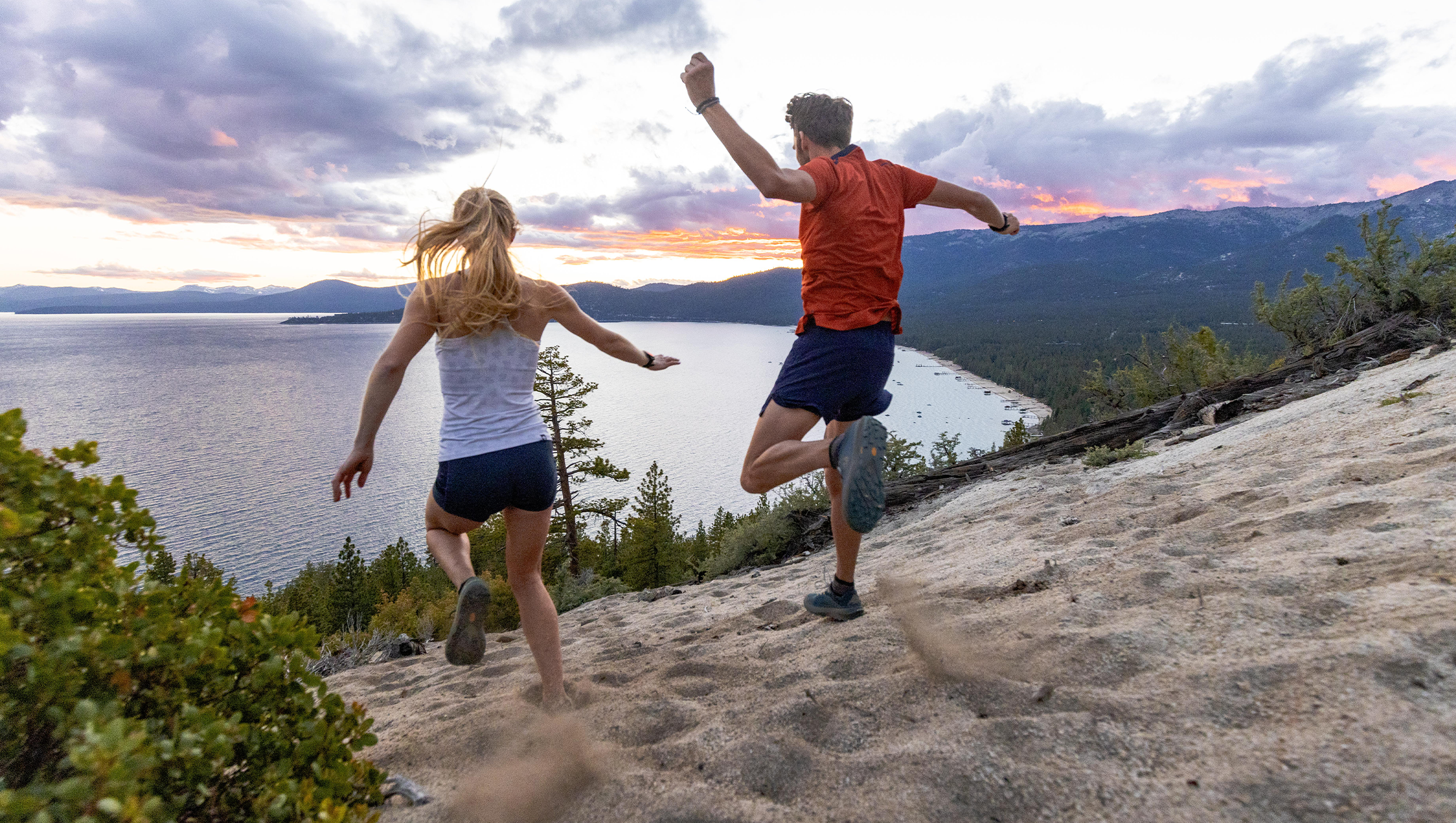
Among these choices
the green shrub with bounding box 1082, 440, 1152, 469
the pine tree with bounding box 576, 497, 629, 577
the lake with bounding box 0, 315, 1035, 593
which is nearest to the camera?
the green shrub with bounding box 1082, 440, 1152, 469

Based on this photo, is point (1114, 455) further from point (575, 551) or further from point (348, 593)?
point (348, 593)

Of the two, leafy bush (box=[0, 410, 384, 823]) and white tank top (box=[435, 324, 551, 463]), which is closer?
leafy bush (box=[0, 410, 384, 823])

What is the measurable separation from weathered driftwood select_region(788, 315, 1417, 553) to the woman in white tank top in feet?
16.9

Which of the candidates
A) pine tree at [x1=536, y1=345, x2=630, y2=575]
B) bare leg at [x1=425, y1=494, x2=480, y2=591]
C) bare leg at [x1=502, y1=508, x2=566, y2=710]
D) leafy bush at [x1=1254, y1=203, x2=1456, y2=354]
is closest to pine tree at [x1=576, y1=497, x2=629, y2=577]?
pine tree at [x1=536, y1=345, x2=630, y2=575]

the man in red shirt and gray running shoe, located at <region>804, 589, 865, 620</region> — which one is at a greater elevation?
the man in red shirt

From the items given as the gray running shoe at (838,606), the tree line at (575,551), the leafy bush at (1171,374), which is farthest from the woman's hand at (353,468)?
the leafy bush at (1171,374)

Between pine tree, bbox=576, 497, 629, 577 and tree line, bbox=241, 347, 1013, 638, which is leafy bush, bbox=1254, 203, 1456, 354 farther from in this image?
pine tree, bbox=576, 497, 629, 577

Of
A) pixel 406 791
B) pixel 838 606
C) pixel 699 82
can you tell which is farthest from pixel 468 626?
pixel 699 82

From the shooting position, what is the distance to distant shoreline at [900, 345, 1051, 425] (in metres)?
73.1

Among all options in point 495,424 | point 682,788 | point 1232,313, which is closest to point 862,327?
point 495,424

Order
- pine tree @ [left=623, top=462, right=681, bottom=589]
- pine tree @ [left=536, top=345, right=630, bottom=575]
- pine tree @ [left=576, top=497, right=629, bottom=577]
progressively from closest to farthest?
1. pine tree @ [left=536, top=345, right=630, bottom=575]
2. pine tree @ [left=576, top=497, right=629, bottom=577]
3. pine tree @ [left=623, top=462, right=681, bottom=589]

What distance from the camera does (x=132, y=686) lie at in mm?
1369

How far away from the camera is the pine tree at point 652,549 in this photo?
29172 mm

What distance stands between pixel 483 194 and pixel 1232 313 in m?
170
